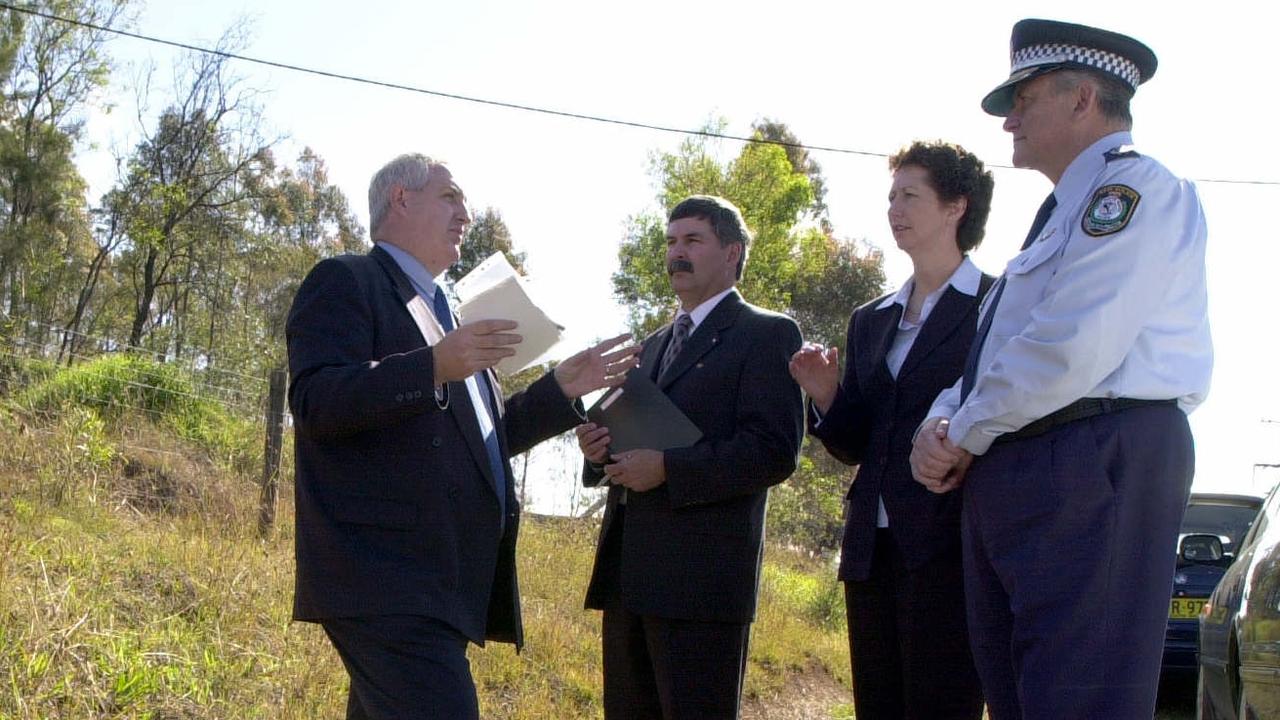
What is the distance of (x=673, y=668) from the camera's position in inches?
166

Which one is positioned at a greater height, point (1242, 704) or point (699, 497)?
point (699, 497)

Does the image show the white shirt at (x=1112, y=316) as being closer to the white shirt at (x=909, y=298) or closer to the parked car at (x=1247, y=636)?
the white shirt at (x=909, y=298)

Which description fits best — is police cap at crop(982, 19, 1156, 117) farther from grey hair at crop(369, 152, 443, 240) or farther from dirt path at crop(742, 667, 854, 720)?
dirt path at crop(742, 667, 854, 720)

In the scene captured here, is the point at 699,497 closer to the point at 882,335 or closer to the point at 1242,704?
the point at 882,335

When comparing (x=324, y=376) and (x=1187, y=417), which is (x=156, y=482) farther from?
(x=1187, y=417)

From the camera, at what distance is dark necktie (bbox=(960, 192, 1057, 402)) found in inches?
126

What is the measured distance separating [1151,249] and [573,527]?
8.73m

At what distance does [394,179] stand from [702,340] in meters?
1.28

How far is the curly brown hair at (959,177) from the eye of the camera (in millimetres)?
4164

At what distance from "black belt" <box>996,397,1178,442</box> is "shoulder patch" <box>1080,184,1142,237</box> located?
367 millimetres

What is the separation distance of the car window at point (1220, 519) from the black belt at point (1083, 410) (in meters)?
8.19

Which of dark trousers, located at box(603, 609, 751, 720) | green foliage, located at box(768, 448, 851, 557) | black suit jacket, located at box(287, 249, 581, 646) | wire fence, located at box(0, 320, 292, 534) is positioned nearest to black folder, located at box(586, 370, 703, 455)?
dark trousers, located at box(603, 609, 751, 720)

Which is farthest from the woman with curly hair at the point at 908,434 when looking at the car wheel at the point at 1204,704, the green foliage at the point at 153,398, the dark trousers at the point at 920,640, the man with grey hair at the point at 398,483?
the green foliage at the point at 153,398

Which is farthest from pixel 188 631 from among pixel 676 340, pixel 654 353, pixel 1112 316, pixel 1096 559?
pixel 1112 316
